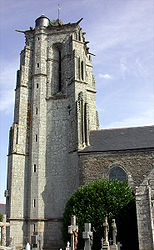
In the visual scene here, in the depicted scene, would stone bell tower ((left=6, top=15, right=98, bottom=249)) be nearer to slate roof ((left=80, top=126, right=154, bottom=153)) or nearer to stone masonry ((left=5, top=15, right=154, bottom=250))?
stone masonry ((left=5, top=15, right=154, bottom=250))

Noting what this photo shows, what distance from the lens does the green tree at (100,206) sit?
16.4 meters

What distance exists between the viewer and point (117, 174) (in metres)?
19.8

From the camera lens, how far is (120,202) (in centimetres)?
1683

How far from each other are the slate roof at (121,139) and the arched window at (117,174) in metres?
1.39

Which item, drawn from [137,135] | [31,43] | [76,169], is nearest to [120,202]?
[76,169]

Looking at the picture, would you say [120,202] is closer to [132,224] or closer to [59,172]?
[132,224]

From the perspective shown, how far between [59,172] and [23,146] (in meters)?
3.57

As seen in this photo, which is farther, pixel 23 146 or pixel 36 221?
pixel 23 146

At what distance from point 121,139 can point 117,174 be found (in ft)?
9.75

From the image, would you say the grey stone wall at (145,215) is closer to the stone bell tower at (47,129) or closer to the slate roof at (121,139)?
the slate roof at (121,139)

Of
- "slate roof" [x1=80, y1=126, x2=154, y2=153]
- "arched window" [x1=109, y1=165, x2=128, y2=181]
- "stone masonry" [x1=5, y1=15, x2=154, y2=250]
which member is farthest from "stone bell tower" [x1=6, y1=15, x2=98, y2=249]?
"arched window" [x1=109, y1=165, x2=128, y2=181]

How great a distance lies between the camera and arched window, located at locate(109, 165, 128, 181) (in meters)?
19.6

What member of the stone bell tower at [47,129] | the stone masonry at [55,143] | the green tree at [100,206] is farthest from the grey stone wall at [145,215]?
the stone bell tower at [47,129]

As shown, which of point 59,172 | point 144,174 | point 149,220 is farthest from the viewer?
point 59,172
